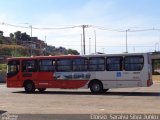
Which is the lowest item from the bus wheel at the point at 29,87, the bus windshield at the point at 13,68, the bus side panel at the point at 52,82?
the bus wheel at the point at 29,87

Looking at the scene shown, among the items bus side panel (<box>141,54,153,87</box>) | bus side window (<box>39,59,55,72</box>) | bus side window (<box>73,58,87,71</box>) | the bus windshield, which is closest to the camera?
bus side panel (<box>141,54,153,87</box>)

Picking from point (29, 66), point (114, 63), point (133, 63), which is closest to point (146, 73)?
point (133, 63)

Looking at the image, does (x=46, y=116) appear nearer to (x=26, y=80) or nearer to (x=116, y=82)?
(x=116, y=82)

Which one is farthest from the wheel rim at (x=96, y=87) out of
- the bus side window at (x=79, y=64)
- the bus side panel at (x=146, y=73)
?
the bus side panel at (x=146, y=73)

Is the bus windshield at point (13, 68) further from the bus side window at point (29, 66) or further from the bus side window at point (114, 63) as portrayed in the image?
the bus side window at point (114, 63)

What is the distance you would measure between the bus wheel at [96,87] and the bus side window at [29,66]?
4.69 m

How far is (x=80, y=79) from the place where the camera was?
94.1 feet

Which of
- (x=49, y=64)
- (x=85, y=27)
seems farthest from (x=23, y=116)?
(x=85, y=27)

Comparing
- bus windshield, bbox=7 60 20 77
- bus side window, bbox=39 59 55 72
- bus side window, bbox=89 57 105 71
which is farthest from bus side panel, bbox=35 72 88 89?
bus windshield, bbox=7 60 20 77

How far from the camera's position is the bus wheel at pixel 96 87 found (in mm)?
27875

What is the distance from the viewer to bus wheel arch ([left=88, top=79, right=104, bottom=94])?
27.9 m

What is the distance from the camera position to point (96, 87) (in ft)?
92.3

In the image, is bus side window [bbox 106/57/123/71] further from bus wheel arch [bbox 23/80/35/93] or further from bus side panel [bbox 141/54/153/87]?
bus wheel arch [bbox 23/80/35/93]

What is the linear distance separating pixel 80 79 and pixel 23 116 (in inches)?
535
